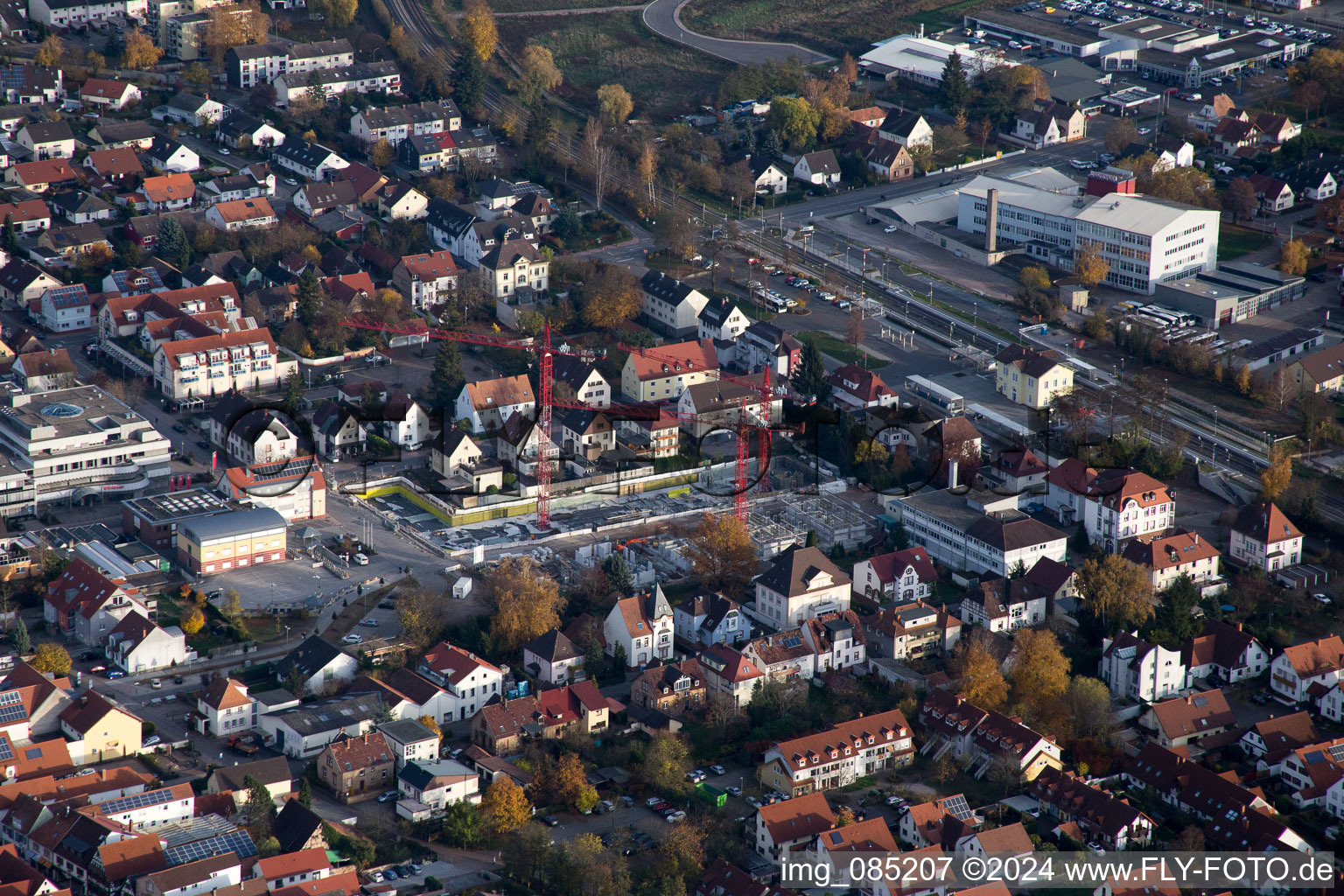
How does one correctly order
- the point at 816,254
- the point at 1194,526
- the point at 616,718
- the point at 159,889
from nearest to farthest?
the point at 159,889
the point at 616,718
the point at 1194,526
the point at 816,254

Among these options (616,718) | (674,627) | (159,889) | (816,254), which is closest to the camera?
(159,889)

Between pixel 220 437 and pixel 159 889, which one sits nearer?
pixel 159 889

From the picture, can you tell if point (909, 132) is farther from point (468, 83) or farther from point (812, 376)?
point (812, 376)

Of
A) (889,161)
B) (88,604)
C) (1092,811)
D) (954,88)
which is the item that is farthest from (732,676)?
(954,88)

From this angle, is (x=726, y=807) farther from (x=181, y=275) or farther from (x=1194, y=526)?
(x=181, y=275)

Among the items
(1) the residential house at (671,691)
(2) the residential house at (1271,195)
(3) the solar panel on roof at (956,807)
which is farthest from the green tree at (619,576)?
(2) the residential house at (1271,195)

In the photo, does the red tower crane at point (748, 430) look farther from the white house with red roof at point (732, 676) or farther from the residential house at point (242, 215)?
the residential house at point (242, 215)

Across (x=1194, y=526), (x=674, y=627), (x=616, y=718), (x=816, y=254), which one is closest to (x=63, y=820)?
(x=616, y=718)
